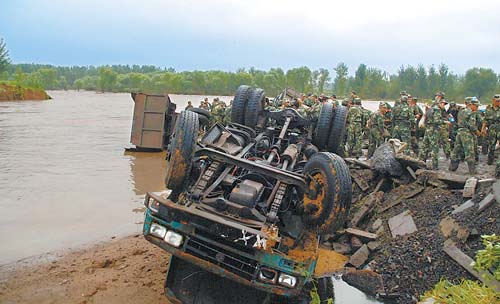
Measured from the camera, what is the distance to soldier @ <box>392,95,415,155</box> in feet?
34.0

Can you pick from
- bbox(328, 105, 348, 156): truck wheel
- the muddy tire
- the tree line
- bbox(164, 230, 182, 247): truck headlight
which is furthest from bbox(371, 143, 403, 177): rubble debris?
the tree line

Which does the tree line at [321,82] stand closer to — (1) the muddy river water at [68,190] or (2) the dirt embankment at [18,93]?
(2) the dirt embankment at [18,93]

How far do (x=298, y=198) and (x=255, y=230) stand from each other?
1.18 meters

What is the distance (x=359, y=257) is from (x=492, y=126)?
5245 millimetres

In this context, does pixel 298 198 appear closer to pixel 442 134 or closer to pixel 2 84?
pixel 442 134

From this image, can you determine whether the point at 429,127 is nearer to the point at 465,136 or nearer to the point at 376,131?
the point at 465,136

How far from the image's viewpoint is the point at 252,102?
7.45 metres

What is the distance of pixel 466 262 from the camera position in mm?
5090

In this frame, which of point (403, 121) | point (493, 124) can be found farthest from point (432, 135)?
point (493, 124)

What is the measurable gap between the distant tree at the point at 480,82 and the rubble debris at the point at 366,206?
42.6m

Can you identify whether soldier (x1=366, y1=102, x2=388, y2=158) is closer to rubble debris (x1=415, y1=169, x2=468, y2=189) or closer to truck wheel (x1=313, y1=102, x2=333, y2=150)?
rubble debris (x1=415, y1=169, x2=468, y2=189)

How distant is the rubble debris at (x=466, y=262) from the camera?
432cm

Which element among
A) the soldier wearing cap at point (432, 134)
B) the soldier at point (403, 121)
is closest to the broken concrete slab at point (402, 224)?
the soldier wearing cap at point (432, 134)

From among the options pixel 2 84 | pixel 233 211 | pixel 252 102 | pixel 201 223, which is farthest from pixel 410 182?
pixel 2 84
